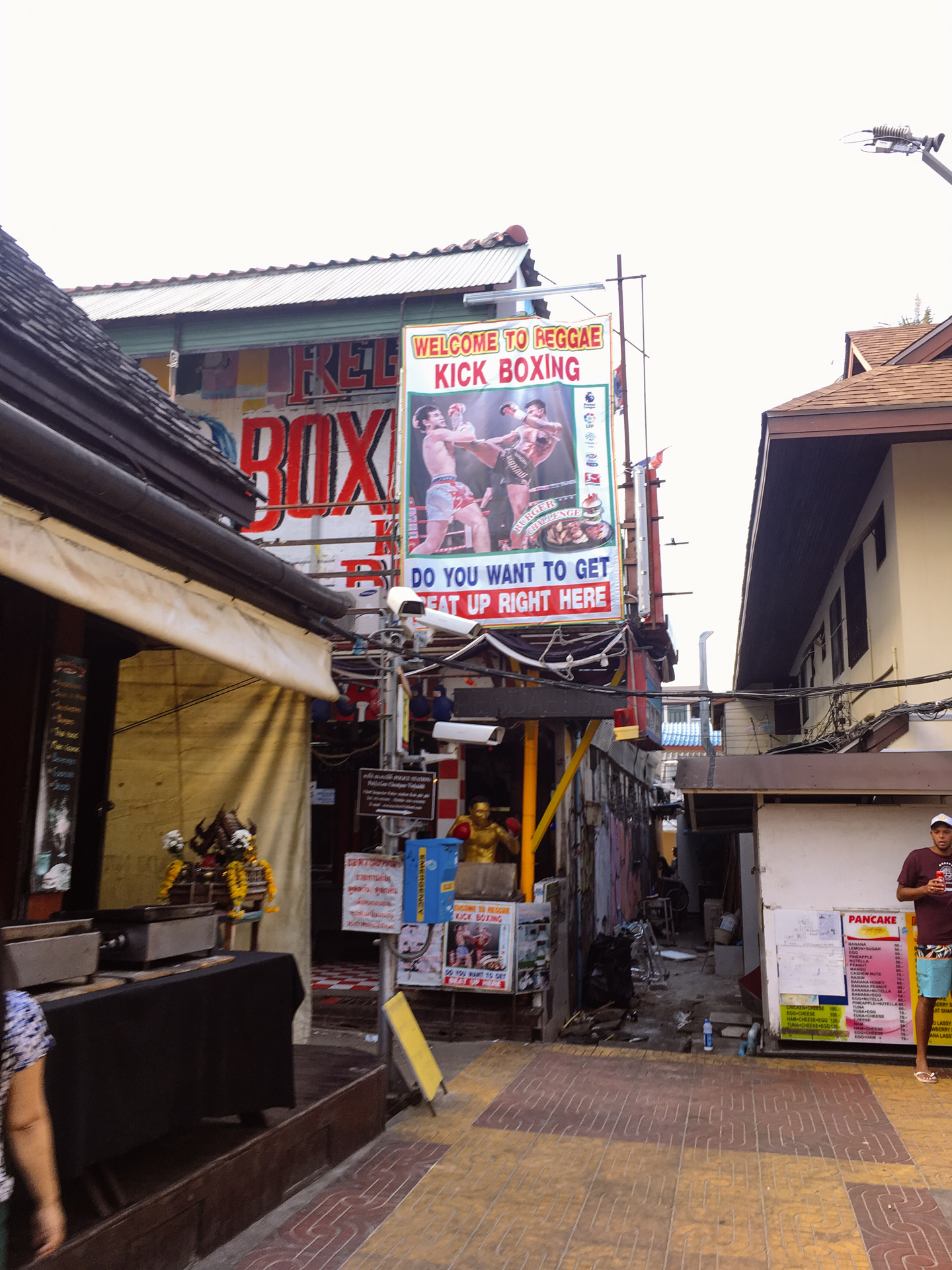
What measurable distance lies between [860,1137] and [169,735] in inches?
228

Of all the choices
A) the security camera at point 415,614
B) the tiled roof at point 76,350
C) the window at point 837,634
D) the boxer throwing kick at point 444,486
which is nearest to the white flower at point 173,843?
the security camera at point 415,614

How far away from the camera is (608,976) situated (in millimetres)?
13383

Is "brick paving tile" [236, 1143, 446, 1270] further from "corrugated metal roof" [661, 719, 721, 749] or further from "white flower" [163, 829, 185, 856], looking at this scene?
"corrugated metal roof" [661, 719, 721, 749]

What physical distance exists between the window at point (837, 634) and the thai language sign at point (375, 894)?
9189 mm

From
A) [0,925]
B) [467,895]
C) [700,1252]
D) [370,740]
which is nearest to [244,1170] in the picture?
[700,1252]

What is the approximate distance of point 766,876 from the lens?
32.7 ft

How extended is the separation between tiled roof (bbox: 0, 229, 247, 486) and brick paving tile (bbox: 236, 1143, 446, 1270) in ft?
17.0

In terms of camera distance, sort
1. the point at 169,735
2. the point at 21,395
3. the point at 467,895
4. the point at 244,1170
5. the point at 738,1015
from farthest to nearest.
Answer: the point at 738,1015
the point at 467,895
the point at 169,735
the point at 21,395
the point at 244,1170

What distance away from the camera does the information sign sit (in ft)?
24.5

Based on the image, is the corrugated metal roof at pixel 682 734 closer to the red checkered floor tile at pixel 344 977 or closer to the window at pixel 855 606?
the window at pixel 855 606

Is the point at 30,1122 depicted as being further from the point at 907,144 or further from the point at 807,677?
the point at 807,677

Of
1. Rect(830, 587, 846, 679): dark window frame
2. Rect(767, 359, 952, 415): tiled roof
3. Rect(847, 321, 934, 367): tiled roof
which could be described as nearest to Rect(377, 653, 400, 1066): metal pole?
Rect(767, 359, 952, 415): tiled roof

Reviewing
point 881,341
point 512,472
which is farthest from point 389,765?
point 881,341

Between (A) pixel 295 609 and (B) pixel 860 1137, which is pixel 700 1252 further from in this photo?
(A) pixel 295 609
